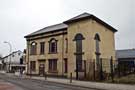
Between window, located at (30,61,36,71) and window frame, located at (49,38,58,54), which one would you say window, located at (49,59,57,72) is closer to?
window frame, located at (49,38,58,54)

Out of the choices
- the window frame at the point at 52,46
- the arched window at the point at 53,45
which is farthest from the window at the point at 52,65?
the arched window at the point at 53,45

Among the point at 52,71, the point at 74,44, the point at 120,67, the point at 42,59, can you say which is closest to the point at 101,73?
the point at 120,67

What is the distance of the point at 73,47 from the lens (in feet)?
136

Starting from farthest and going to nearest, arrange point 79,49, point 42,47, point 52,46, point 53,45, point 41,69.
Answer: point 42,47 < point 41,69 < point 52,46 < point 53,45 < point 79,49

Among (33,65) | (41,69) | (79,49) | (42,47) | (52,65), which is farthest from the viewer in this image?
(33,65)

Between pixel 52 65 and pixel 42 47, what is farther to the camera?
pixel 42 47

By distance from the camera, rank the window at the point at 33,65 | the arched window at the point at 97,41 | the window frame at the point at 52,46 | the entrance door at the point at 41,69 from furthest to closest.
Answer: the window at the point at 33,65 → the entrance door at the point at 41,69 → the window frame at the point at 52,46 → the arched window at the point at 97,41

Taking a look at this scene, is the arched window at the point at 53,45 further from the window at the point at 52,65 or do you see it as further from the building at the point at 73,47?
the window at the point at 52,65

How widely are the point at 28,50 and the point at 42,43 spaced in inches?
232

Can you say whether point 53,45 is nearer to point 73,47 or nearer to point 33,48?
point 73,47

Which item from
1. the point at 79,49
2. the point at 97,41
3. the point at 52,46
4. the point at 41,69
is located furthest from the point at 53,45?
the point at 97,41

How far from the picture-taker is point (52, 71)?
47.0m

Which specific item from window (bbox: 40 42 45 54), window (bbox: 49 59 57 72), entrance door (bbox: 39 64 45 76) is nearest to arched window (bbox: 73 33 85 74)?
window (bbox: 49 59 57 72)

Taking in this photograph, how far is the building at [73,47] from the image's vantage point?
38906mm
